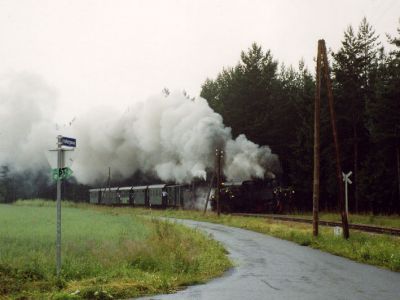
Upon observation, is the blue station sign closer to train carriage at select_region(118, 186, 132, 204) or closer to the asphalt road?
the asphalt road

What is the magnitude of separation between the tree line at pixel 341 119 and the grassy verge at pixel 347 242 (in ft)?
40.5

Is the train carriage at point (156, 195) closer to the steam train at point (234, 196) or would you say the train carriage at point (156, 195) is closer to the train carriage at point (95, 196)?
the steam train at point (234, 196)

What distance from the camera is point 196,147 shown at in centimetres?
4553

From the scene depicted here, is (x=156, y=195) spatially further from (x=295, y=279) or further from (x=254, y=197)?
(x=295, y=279)

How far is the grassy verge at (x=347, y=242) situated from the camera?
15963mm

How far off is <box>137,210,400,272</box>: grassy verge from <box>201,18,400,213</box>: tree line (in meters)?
12.3

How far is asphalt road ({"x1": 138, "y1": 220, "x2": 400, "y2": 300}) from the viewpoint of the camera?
10.4 meters

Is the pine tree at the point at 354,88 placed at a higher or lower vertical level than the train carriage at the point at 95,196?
higher

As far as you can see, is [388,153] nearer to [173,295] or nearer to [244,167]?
[244,167]

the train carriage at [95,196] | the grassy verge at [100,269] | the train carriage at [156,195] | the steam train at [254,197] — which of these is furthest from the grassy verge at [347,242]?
the train carriage at [95,196]

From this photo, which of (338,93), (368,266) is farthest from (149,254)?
(338,93)

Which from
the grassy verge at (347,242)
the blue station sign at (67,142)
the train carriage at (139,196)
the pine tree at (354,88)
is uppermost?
the pine tree at (354,88)

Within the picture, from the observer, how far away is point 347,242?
19906mm

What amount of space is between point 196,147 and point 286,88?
72.1ft
